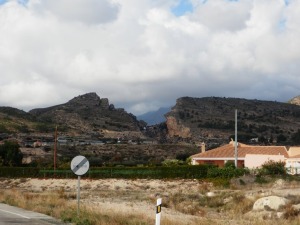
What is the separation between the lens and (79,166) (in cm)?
2180

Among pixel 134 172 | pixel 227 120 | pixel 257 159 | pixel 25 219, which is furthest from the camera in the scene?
pixel 227 120

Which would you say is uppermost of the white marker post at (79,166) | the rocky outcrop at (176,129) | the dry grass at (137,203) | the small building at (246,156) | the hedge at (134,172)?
the rocky outcrop at (176,129)

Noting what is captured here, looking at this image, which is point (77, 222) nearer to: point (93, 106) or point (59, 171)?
point (59, 171)

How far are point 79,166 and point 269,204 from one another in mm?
14769

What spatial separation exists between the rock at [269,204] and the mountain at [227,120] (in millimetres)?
80117

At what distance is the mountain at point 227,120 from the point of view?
11675 centimetres

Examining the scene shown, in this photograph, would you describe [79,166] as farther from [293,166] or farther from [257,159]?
[257,159]

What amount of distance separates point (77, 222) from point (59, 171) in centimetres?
4874

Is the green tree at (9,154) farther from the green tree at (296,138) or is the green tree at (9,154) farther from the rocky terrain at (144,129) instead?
the green tree at (296,138)

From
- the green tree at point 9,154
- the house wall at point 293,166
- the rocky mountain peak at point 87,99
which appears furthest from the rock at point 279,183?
the rocky mountain peak at point 87,99

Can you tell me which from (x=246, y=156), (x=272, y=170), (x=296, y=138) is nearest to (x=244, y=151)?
(x=246, y=156)

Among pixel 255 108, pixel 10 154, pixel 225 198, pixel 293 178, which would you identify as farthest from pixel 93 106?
pixel 225 198

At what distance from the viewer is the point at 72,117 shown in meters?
132

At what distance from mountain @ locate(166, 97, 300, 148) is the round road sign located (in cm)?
9249
